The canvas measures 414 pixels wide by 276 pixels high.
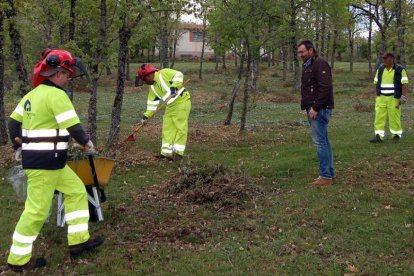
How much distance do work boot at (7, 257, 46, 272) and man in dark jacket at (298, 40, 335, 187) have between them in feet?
14.6

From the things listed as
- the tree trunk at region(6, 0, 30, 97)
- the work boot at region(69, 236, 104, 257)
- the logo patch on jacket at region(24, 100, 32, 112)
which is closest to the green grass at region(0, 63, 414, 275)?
the work boot at region(69, 236, 104, 257)

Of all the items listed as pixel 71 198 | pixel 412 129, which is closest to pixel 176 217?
pixel 71 198

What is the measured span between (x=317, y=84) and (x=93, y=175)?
3.73 metres

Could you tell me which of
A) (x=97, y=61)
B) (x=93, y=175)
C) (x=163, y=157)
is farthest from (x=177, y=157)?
(x=93, y=175)

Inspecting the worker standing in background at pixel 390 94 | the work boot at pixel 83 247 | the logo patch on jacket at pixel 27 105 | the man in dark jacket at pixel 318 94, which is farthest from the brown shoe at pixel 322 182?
the logo patch on jacket at pixel 27 105

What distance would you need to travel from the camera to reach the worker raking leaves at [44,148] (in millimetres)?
Answer: 4918

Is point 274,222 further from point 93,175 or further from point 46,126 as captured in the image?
point 46,126

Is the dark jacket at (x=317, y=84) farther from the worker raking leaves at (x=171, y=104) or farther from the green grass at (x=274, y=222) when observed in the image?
the worker raking leaves at (x=171, y=104)

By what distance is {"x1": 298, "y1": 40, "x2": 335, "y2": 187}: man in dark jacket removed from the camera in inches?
286

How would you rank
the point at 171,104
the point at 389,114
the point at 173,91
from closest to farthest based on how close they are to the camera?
the point at 173,91 < the point at 171,104 < the point at 389,114

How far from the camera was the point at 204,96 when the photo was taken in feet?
89.4

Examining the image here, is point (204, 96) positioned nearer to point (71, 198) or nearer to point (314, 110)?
point (314, 110)

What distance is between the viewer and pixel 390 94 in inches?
442

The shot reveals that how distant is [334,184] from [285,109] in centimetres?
1256
